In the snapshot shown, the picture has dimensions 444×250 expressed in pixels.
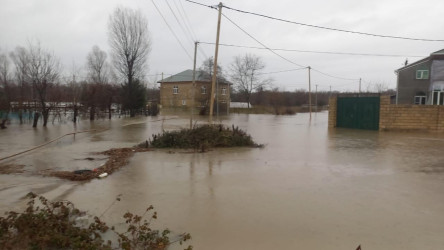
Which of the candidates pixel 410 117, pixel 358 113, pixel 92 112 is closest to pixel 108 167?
pixel 358 113

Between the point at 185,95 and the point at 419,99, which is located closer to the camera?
the point at 419,99

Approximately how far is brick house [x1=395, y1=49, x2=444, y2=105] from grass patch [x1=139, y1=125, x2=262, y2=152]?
24503 mm

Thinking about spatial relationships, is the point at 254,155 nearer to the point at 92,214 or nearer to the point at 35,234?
the point at 92,214

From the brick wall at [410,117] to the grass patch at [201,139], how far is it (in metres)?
9.75

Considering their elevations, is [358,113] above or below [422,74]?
below

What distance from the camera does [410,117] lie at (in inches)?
659

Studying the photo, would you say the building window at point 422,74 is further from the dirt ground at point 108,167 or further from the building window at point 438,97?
the dirt ground at point 108,167

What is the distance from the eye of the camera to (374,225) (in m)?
4.20

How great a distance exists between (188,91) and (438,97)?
3207 centimetres

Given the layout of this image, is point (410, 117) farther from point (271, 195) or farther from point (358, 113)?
point (271, 195)

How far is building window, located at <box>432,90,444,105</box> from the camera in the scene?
2758cm

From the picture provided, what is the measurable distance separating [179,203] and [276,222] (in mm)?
1668

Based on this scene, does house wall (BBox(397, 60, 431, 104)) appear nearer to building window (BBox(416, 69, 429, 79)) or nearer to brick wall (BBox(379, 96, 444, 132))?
building window (BBox(416, 69, 429, 79))

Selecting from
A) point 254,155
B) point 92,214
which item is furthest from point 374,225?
point 254,155
